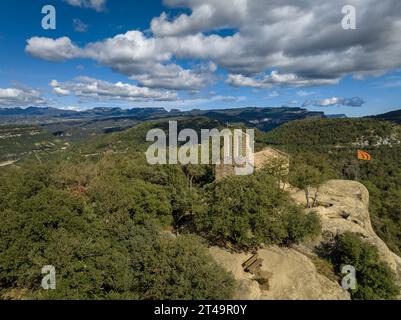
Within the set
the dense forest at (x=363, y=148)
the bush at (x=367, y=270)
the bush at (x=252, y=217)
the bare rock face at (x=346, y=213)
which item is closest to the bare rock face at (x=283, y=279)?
the bush at (x=252, y=217)

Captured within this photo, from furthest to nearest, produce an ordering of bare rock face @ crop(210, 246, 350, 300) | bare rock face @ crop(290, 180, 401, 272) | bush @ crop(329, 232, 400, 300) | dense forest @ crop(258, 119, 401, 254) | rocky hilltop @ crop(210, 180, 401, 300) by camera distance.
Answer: dense forest @ crop(258, 119, 401, 254) < bare rock face @ crop(290, 180, 401, 272) < bush @ crop(329, 232, 400, 300) < rocky hilltop @ crop(210, 180, 401, 300) < bare rock face @ crop(210, 246, 350, 300)

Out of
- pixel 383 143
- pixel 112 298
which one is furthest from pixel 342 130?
pixel 112 298

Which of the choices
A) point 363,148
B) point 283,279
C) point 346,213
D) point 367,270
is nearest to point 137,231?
point 283,279

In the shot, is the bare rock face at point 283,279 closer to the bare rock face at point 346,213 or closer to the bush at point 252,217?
the bush at point 252,217

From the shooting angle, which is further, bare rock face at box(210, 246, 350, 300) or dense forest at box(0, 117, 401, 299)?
bare rock face at box(210, 246, 350, 300)

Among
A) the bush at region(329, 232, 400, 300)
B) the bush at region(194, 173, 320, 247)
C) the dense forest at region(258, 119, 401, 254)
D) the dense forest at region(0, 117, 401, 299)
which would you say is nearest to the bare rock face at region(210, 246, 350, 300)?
the dense forest at region(0, 117, 401, 299)

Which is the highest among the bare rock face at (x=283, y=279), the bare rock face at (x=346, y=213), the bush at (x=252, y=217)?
the bush at (x=252, y=217)

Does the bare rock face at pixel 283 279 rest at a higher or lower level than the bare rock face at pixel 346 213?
lower

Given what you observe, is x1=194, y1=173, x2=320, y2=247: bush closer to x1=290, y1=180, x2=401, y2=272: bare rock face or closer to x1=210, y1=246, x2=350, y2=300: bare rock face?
x1=210, y1=246, x2=350, y2=300: bare rock face
